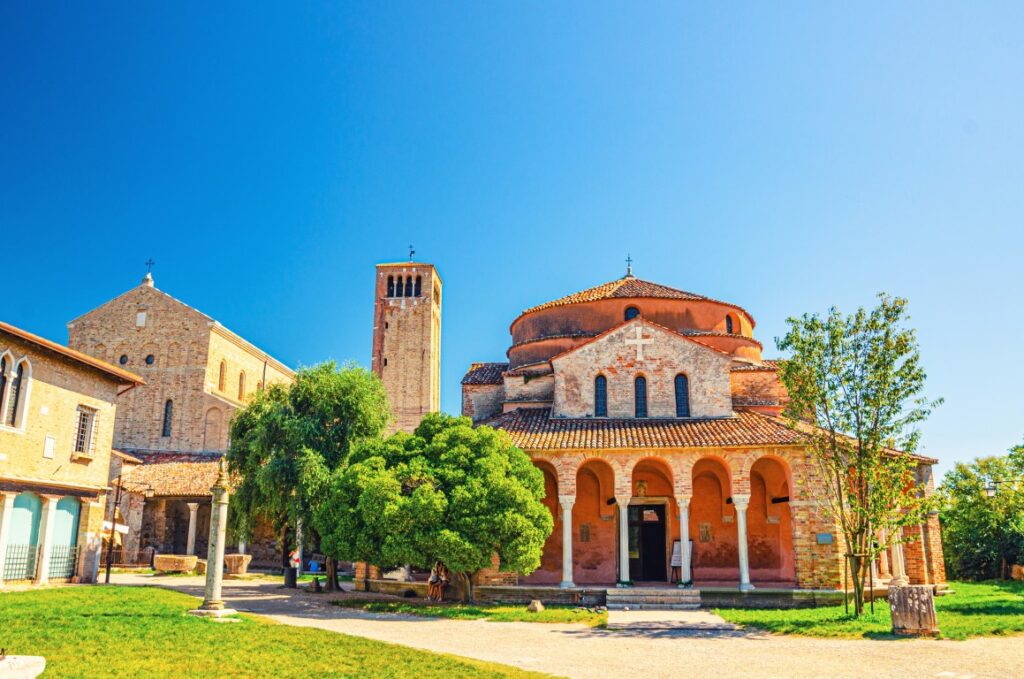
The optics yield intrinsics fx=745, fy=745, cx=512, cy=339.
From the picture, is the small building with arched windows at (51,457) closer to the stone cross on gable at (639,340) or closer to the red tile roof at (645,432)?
the red tile roof at (645,432)

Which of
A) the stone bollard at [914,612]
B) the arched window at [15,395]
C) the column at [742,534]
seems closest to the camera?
the stone bollard at [914,612]

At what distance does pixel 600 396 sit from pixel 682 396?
9.27ft

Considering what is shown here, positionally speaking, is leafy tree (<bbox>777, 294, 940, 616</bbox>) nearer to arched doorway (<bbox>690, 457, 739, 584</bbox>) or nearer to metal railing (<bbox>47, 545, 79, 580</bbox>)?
arched doorway (<bbox>690, 457, 739, 584</bbox>)

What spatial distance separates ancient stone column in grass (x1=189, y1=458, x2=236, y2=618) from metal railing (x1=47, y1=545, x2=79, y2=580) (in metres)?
9.05

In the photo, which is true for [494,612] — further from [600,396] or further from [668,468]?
[600,396]

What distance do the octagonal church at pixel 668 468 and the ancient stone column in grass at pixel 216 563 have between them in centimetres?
913

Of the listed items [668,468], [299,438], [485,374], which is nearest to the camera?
[668,468]

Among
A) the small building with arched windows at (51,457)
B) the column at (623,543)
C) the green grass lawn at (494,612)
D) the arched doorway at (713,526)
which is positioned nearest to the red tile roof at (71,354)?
the small building with arched windows at (51,457)

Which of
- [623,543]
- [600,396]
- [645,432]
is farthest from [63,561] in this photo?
[645,432]

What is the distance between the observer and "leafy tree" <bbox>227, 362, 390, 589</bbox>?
24.6 m

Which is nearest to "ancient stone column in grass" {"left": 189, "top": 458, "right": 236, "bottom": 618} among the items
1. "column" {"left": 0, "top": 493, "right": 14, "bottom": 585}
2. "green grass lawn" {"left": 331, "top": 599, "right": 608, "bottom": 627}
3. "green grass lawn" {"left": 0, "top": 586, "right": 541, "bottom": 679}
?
"green grass lawn" {"left": 0, "top": 586, "right": 541, "bottom": 679}

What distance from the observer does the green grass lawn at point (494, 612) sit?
18062mm

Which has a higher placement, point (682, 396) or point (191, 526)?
point (682, 396)

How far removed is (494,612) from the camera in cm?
1895
